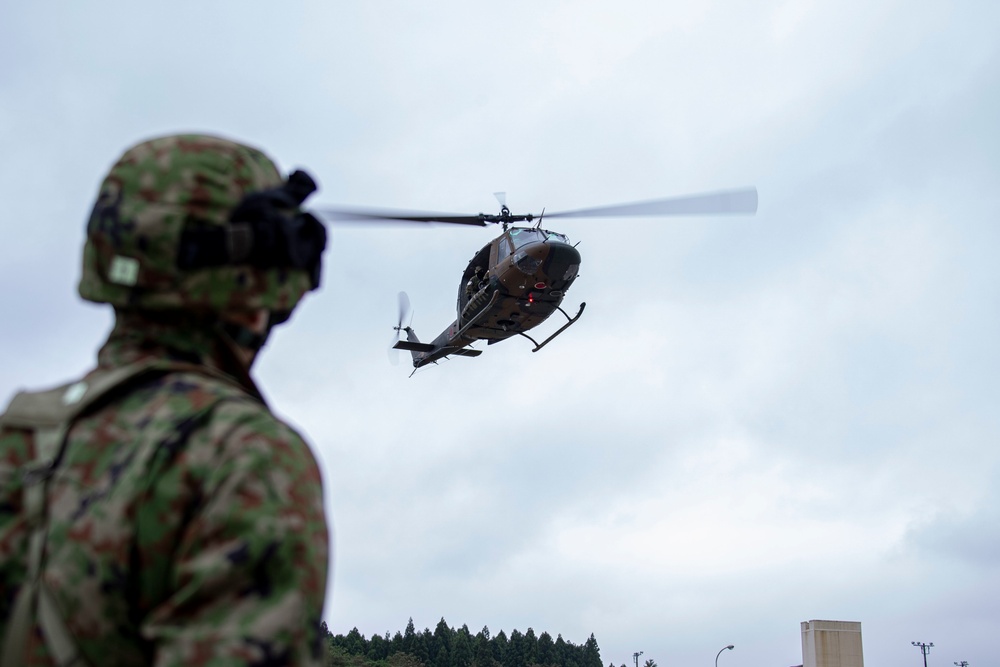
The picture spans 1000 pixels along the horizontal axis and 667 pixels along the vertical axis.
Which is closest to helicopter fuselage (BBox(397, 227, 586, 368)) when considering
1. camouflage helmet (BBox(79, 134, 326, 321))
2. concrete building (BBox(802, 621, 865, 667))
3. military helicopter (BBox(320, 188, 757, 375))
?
military helicopter (BBox(320, 188, 757, 375))

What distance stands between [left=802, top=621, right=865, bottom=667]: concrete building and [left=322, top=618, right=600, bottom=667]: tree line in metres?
62.5

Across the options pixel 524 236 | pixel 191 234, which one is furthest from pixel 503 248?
pixel 191 234

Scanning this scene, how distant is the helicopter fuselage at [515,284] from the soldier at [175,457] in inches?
819

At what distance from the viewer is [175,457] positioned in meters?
1.72

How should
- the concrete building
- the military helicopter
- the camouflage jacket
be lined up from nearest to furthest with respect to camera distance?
the camouflage jacket → the military helicopter → the concrete building

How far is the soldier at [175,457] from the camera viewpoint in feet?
5.27

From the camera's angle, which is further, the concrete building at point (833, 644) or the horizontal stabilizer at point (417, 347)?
the concrete building at point (833, 644)

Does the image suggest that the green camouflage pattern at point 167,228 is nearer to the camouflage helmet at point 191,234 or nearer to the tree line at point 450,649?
the camouflage helmet at point 191,234

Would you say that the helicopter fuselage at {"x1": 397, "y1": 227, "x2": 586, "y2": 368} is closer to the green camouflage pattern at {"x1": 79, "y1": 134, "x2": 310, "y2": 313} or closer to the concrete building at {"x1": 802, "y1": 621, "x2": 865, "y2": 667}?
the concrete building at {"x1": 802, "y1": 621, "x2": 865, "y2": 667}

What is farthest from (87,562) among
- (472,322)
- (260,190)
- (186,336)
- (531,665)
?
(531,665)

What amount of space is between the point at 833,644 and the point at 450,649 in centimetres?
6606

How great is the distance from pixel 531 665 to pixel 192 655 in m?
103

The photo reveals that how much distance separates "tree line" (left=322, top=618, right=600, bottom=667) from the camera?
98125mm

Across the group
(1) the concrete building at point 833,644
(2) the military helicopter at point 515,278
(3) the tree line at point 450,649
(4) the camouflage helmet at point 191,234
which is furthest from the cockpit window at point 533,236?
(3) the tree line at point 450,649
